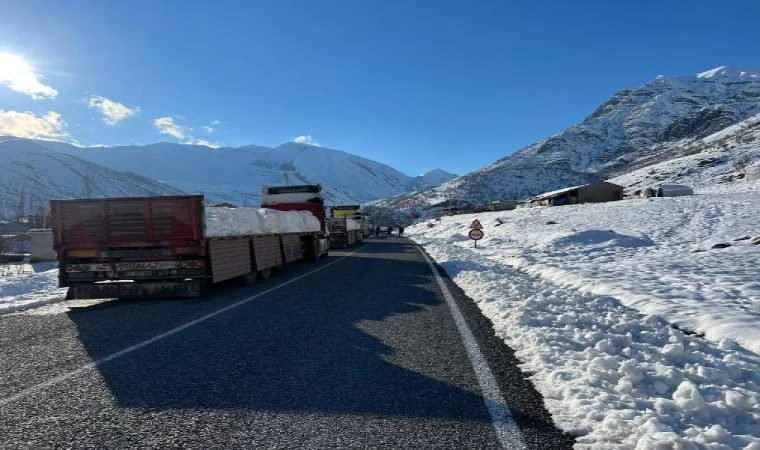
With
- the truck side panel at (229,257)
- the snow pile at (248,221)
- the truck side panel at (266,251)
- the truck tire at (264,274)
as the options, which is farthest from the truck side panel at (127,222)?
the truck tire at (264,274)

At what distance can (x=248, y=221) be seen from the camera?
12461mm

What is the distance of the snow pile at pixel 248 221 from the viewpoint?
10516mm

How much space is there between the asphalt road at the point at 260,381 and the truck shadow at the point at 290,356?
23 mm

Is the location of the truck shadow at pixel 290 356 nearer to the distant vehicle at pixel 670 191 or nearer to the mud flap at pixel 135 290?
the mud flap at pixel 135 290

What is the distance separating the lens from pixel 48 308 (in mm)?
9219

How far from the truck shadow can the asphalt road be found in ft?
0.07

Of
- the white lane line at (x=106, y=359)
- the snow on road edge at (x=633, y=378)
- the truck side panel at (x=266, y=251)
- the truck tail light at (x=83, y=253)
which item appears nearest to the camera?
the snow on road edge at (x=633, y=378)

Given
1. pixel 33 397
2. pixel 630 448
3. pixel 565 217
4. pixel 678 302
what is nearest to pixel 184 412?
pixel 33 397

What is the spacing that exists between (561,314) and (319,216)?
17532mm

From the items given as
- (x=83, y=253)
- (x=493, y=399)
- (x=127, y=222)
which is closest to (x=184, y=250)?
(x=127, y=222)

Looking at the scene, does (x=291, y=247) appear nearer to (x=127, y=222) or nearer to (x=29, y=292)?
(x=127, y=222)

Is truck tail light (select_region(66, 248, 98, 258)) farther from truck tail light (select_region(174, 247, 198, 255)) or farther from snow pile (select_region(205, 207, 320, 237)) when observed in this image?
snow pile (select_region(205, 207, 320, 237))

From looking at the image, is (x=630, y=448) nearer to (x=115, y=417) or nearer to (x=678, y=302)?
(x=115, y=417)

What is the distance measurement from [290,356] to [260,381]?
2.86 feet
